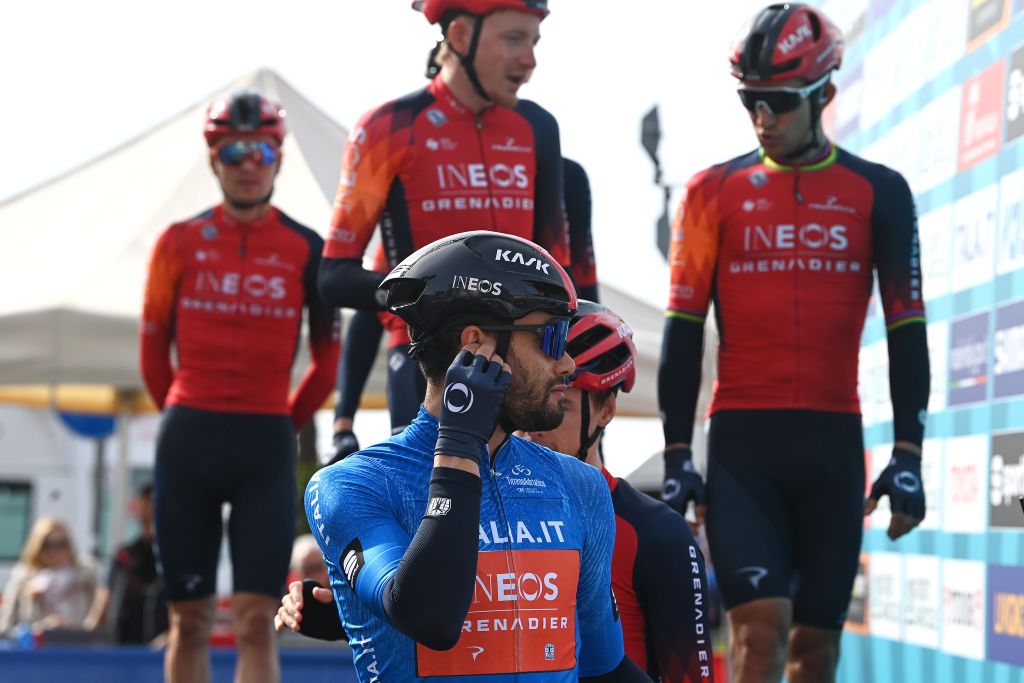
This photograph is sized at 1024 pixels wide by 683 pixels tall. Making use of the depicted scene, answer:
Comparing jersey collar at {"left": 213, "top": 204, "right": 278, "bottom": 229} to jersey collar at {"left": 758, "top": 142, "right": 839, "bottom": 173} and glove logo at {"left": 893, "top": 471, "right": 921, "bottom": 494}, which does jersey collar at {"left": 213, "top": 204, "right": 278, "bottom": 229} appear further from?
glove logo at {"left": 893, "top": 471, "right": 921, "bottom": 494}

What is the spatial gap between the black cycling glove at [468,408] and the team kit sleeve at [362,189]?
2.41 m

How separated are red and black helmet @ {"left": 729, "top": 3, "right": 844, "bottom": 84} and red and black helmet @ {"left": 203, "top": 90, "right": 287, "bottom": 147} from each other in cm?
225

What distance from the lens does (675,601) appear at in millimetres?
3590

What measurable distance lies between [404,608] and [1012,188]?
426 cm

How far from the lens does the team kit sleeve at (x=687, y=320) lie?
18.2 ft

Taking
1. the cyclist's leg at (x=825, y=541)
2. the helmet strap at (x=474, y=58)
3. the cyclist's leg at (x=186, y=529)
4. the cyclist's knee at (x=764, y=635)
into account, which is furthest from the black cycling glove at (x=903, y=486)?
the cyclist's leg at (x=186, y=529)

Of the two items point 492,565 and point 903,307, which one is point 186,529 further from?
point 492,565

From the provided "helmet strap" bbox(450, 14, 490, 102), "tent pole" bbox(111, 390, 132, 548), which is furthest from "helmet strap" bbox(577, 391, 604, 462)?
"tent pole" bbox(111, 390, 132, 548)

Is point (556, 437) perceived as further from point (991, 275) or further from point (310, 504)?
point (991, 275)

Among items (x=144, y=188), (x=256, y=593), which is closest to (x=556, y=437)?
(x=256, y=593)


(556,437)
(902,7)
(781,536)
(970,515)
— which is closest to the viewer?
(556,437)

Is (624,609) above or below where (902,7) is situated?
below

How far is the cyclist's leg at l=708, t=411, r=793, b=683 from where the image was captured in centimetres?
513

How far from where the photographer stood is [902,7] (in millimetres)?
7926
